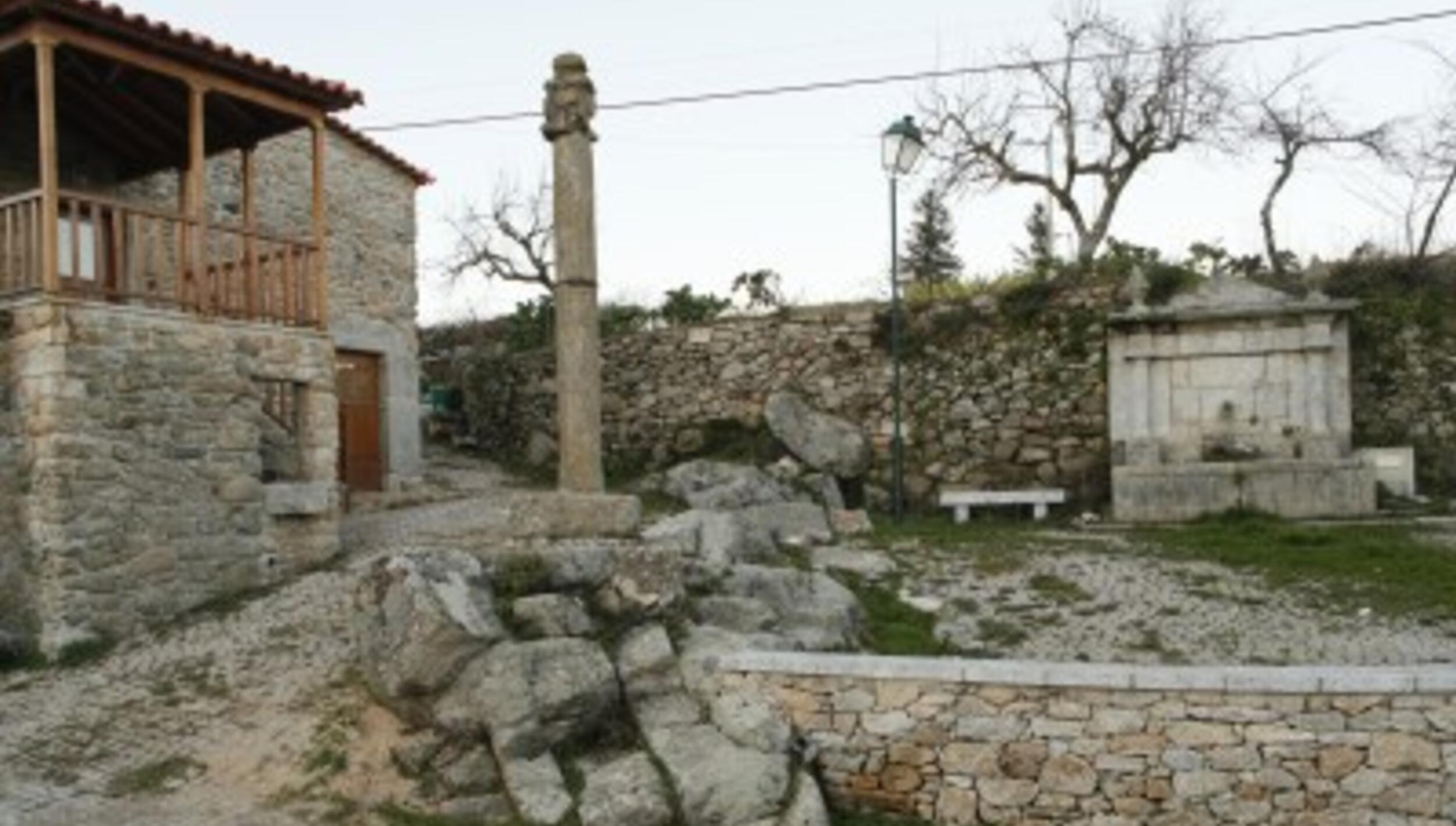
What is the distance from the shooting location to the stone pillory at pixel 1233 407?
Answer: 1295 centimetres

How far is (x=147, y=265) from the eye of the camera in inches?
492

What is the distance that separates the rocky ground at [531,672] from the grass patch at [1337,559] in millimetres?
334

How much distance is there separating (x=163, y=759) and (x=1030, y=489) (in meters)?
10.1

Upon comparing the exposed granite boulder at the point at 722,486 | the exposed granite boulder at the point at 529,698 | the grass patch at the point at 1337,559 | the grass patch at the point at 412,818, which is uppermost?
the exposed granite boulder at the point at 722,486

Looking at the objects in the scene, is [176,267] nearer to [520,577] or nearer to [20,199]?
[20,199]

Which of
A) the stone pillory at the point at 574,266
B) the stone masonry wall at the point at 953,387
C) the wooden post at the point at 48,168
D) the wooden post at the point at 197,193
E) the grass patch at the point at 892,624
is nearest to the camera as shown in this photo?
the grass patch at the point at 892,624

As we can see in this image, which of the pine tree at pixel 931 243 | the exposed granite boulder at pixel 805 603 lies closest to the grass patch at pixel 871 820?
the exposed granite boulder at pixel 805 603

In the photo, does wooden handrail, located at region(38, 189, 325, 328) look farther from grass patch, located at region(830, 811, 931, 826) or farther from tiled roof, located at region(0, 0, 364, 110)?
grass patch, located at region(830, 811, 931, 826)

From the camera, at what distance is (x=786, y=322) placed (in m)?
16.4

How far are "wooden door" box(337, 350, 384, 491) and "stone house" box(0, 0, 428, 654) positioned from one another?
1.73m

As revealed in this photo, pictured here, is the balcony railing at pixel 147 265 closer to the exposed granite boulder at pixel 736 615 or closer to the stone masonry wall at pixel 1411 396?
the exposed granite boulder at pixel 736 615

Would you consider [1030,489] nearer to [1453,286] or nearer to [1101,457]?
[1101,457]

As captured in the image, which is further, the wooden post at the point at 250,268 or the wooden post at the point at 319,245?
the wooden post at the point at 319,245

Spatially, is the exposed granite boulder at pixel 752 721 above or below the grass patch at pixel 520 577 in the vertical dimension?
below
